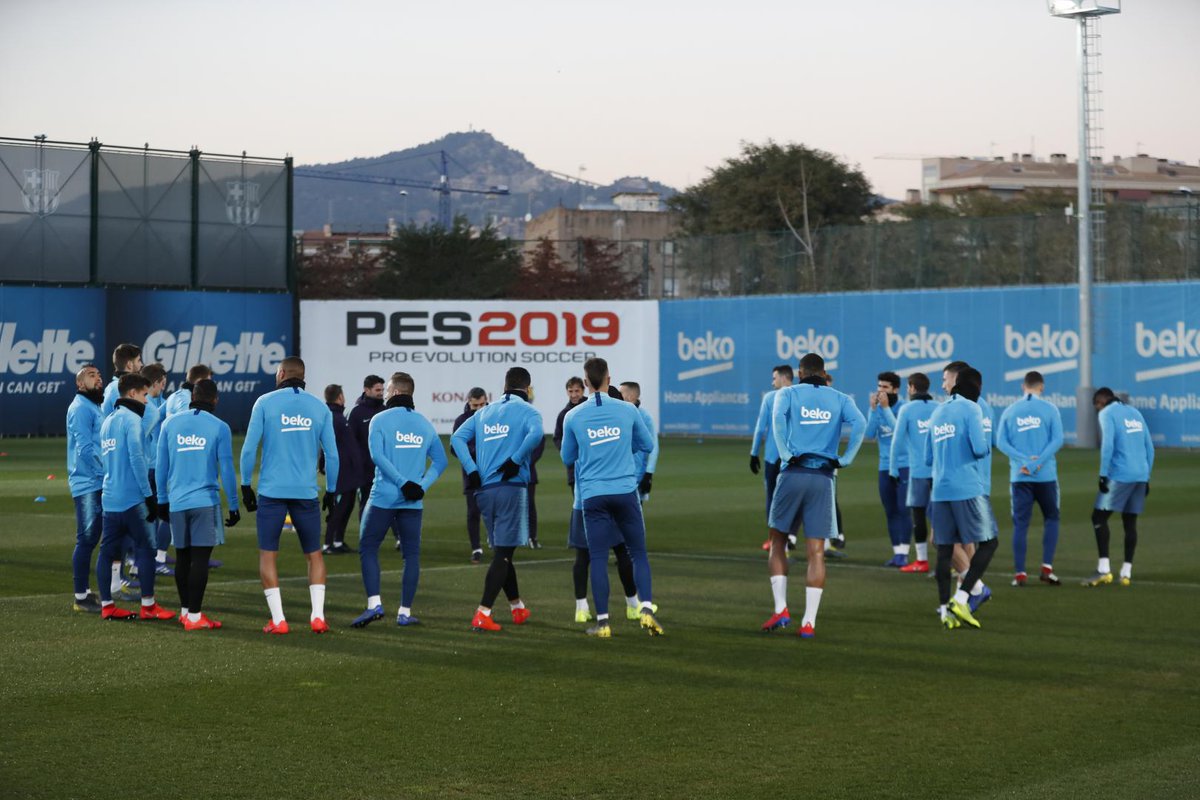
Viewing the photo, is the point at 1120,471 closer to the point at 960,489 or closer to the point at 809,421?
the point at 960,489

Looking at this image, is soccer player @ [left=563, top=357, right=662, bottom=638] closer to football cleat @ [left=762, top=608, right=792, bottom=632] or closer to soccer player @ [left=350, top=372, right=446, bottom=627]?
football cleat @ [left=762, top=608, right=792, bottom=632]

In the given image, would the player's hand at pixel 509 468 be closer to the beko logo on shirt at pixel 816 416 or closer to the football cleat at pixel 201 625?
the beko logo on shirt at pixel 816 416

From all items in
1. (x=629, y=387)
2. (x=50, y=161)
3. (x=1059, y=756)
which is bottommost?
(x=1059, y=756)

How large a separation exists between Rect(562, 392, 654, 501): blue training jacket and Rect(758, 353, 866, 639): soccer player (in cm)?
114

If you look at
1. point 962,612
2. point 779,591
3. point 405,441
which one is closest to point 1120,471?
point 962,612

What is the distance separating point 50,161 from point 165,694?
37.5 m

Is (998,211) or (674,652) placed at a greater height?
(998,211)

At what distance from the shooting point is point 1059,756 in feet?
26.1

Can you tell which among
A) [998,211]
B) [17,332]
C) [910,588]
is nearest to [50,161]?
[17,332]

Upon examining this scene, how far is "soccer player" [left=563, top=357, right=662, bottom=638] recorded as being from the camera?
11594 mm

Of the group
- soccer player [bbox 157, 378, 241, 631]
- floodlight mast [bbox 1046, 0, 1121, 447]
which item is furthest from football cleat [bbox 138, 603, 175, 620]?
floodlight mast [bbox 1046, 0, 1121, 447]

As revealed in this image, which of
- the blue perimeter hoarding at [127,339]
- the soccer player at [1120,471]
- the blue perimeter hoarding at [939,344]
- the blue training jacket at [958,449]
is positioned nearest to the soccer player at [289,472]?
the blue training jacket at [958,449]

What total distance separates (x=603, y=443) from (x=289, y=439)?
2327mm

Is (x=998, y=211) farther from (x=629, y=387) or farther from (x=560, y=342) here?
(x=629, y=387)
